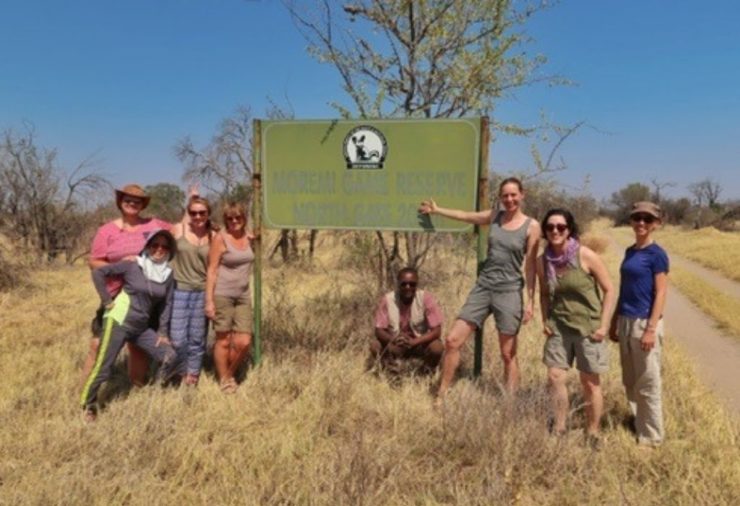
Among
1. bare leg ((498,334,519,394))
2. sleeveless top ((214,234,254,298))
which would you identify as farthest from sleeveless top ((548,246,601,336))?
sleeveless top ((214,234,254,298))

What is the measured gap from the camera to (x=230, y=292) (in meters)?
4.38

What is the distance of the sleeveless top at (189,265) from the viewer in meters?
4.28

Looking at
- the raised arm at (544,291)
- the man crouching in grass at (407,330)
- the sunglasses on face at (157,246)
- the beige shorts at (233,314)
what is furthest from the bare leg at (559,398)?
the sunglasses on face at (157,246)

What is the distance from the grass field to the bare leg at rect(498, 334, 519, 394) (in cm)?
14

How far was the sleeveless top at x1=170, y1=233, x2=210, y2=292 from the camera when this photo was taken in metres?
4.28

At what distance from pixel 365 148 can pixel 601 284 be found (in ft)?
7.56

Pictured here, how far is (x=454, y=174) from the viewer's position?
14.9 ft

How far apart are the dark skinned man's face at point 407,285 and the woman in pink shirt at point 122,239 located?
206 cm

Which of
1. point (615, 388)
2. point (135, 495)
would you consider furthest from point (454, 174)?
point (135, 495)

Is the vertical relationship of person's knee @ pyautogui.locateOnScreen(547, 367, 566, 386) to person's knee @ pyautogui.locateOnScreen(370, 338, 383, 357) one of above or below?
above

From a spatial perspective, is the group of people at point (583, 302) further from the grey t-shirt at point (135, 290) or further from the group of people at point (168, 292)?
the grey t-shirt at point (135, 290)

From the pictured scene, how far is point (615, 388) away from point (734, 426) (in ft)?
2.82

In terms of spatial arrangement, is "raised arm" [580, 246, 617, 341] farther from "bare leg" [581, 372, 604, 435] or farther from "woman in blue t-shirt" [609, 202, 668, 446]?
"bare leg" [581, 372, 604, 435]

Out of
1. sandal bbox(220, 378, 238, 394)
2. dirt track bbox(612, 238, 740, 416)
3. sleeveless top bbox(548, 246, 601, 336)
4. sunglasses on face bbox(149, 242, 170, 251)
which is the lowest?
dirt track bbox(612, 238, 740, 416)
